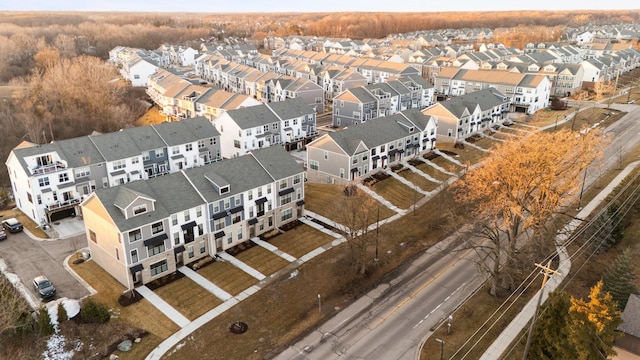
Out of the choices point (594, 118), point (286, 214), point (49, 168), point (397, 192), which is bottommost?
point (397, 192)

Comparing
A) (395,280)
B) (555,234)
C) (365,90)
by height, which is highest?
(365,90)

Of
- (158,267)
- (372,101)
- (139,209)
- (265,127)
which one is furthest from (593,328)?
(372,101)

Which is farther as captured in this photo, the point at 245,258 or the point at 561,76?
the point at 561,76

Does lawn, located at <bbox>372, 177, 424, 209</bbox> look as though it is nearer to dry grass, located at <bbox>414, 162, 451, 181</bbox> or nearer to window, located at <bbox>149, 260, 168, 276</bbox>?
dry grass, located at <bbox>414, 162, 451, 181</bbox>

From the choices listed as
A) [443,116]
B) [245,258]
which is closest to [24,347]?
[245,258]

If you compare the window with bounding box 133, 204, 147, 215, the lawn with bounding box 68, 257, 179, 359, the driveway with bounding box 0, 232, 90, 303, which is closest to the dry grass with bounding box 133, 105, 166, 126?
the driveway with bounding box 0, 232, 90, 303

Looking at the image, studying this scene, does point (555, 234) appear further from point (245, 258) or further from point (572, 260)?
point (245, 258)

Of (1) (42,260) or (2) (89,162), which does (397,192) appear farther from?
(1) (42,260)

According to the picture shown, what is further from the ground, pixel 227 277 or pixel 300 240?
pixel 300 240
